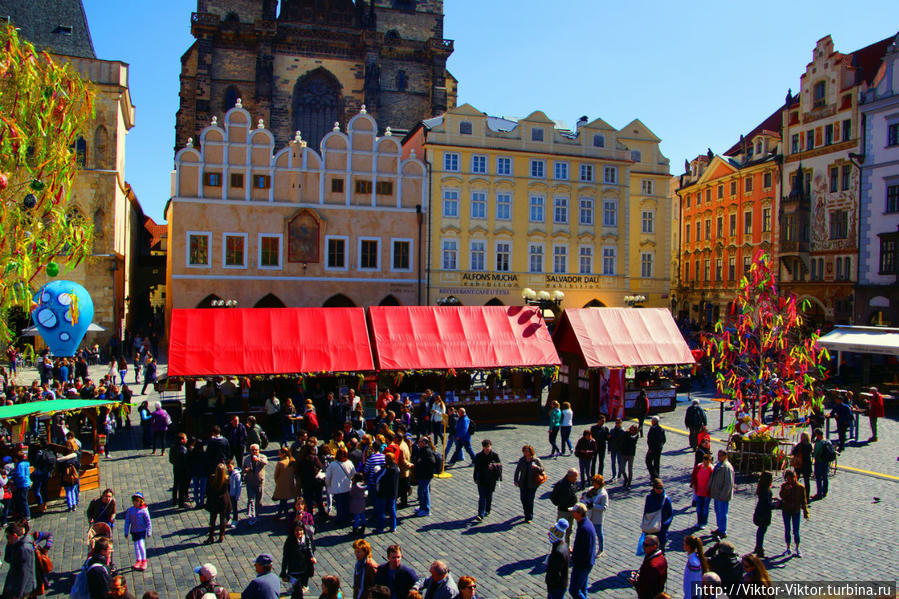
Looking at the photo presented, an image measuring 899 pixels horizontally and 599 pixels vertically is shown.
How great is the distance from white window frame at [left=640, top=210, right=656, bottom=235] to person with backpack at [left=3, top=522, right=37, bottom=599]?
40.3 m

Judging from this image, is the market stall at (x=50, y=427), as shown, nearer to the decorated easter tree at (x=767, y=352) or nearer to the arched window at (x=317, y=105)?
the decorated easter tree at (x=767, y=352)

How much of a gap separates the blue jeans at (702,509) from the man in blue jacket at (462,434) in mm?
5946

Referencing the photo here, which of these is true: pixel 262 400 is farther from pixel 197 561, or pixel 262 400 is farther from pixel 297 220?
pixel 297 220

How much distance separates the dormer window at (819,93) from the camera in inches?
1758

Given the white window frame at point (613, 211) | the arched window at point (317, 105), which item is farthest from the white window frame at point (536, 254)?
the arched window at point (317, 105)

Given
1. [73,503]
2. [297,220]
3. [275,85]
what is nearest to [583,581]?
[73,503]

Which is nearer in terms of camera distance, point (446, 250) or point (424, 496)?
point (424, 496)

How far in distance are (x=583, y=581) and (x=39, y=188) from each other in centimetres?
1159

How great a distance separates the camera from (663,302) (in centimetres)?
4403

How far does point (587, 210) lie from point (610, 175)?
8.54ft

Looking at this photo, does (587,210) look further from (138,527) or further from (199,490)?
(138,527)

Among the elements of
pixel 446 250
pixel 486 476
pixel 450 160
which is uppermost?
pixel 450 160

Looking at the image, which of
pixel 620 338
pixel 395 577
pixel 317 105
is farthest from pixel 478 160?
pixel 395 577

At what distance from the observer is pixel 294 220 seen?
119ft
